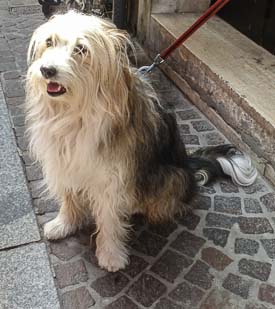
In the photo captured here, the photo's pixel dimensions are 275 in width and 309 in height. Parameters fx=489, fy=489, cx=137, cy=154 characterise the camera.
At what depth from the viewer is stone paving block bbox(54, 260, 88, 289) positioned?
237 centimetres

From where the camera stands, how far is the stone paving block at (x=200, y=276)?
7.79 feet

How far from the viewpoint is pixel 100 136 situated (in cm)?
203

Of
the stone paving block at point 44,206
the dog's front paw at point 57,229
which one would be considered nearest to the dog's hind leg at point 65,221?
the dog's front paw at point 57,229

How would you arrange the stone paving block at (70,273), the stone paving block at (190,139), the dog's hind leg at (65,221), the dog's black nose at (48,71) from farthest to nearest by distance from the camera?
the stone paving block at (190,139) → the dog's hind leg at (65,221) → the stone paving block at (70,273) → the dog's black nose at (48,71)

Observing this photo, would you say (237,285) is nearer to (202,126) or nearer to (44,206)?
(44,206)

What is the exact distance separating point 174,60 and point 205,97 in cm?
55

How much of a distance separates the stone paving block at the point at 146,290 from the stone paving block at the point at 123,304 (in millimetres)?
30

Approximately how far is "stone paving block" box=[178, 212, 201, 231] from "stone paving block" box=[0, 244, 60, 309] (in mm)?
770

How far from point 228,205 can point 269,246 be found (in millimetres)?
365

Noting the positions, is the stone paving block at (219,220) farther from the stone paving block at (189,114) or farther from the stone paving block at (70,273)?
the stone paving block at (189,114)

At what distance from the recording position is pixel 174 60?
3.96m

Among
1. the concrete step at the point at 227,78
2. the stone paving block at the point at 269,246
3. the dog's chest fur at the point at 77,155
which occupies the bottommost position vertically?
the stone paving block at the point at 269,246

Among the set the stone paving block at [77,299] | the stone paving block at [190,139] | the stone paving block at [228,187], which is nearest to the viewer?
the stone paving block at [77,299]

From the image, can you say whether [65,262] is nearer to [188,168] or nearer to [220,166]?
[188,168]
